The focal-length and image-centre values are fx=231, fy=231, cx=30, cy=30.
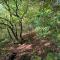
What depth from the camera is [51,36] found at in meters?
8.89

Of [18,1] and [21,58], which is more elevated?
[18,1]

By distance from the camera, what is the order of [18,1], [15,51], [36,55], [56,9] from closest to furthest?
[36,55], [15,51], [18,1], [56,9]

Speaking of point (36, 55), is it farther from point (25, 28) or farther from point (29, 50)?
point (25, 28)

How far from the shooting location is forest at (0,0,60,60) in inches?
326

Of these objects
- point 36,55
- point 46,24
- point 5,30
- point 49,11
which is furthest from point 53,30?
point 5,30

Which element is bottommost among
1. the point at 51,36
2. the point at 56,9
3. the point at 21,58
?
the point at 21,58

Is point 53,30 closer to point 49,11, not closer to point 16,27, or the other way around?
point 49,11

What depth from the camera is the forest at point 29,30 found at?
828cm

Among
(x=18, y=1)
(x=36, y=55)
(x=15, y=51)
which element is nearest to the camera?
(x=36, y=55)

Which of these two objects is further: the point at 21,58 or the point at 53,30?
the point at 53,30

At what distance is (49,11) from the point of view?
9.78 metres

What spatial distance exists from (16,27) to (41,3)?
1891 mm

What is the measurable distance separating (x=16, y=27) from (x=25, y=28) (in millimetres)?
843

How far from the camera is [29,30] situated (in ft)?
34.1
